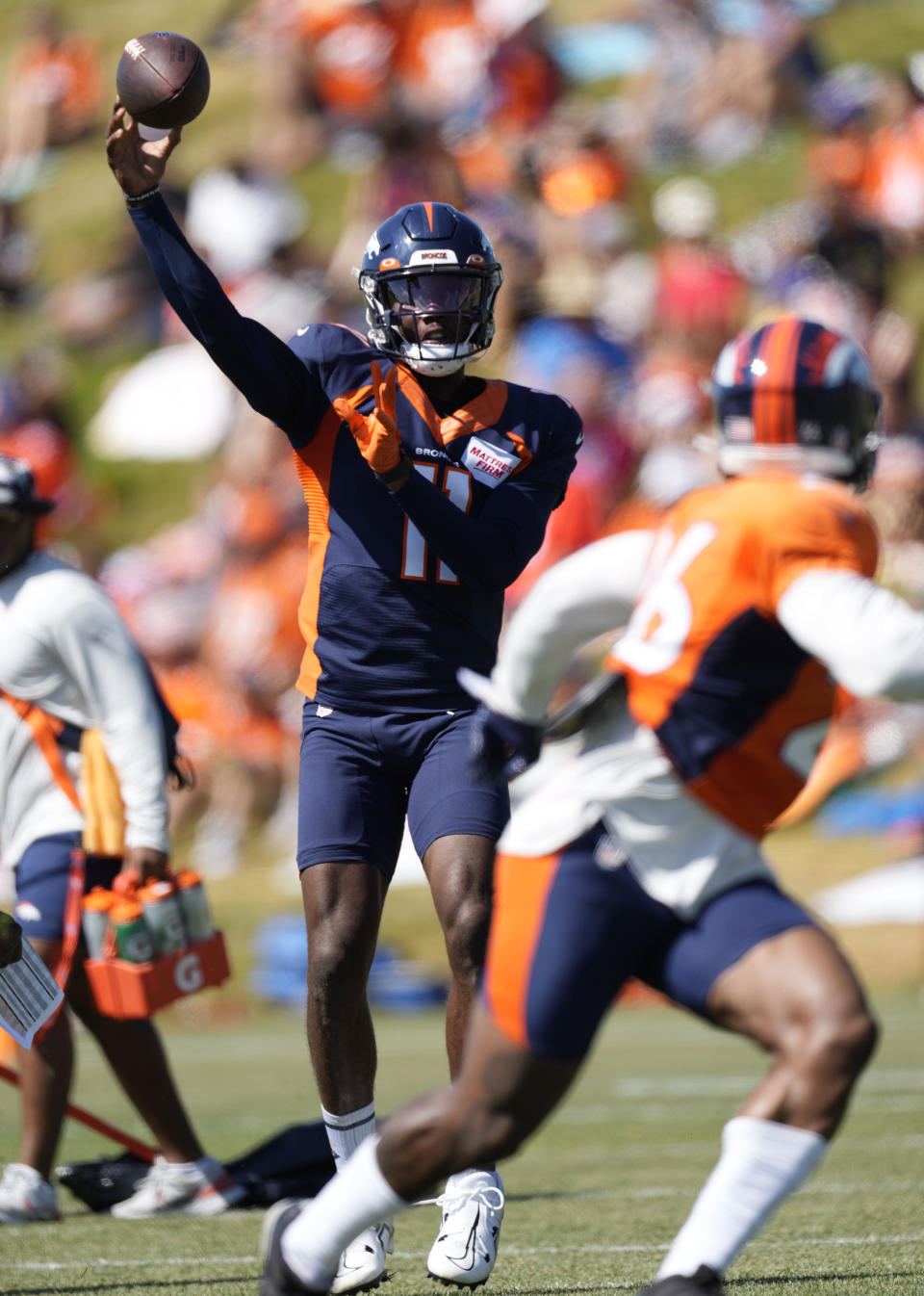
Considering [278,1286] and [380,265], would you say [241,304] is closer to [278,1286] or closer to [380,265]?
[380,265]

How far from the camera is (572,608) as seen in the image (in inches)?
123

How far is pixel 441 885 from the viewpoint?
4.14m

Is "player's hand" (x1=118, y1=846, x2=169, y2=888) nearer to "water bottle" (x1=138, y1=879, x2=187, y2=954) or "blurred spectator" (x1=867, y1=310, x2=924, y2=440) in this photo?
"water bottle" (x1=138, y1=879, x2=187, y2=954)

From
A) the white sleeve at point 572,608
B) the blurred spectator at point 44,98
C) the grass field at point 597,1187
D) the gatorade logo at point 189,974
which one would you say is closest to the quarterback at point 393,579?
the grass field at point 597,1187

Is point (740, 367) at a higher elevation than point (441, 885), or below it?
higher

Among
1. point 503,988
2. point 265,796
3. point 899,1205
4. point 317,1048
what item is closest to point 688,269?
point 265,796

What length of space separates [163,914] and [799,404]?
3.06 m

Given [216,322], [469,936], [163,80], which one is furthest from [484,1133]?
[163,80]

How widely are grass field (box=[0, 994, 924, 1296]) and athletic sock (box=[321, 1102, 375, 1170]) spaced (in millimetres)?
328

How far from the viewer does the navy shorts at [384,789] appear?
419 centimetres

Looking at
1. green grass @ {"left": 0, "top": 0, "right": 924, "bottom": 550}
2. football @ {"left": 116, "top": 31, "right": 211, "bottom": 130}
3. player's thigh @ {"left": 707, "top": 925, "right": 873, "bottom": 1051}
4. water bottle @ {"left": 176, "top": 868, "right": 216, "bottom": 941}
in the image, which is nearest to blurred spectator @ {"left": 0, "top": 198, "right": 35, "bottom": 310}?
green grass @ {"left": 0, "top": 0, "right": 924, "bottom": 550}

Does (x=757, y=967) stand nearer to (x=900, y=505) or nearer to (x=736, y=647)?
(x=736, y=647)

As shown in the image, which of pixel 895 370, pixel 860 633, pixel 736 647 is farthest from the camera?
pixel 895 370

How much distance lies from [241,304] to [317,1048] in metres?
12.1
